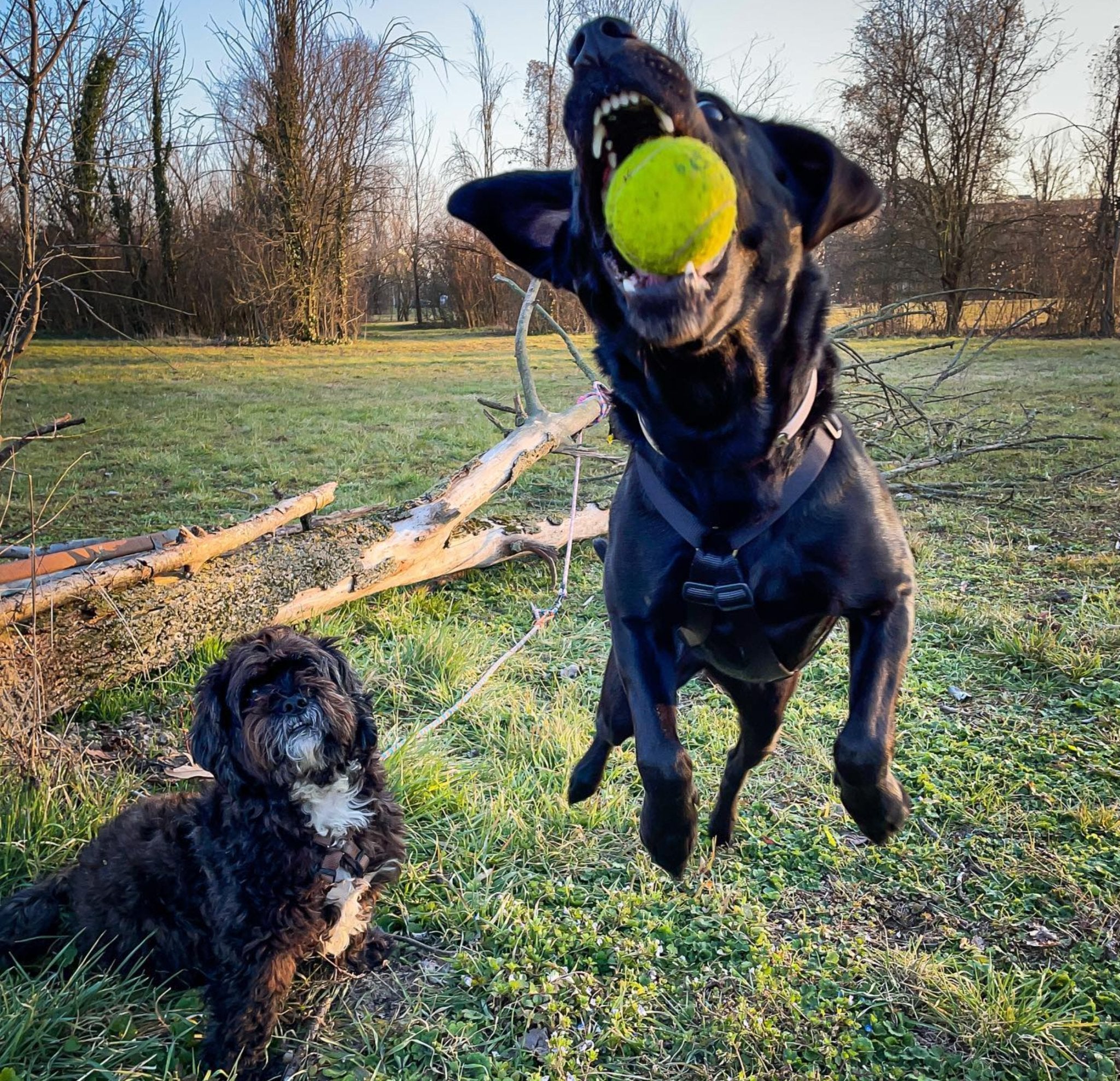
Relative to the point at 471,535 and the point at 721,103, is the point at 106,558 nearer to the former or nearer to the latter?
the point at 471,535

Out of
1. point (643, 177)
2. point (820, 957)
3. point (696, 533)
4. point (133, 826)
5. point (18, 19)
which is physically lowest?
point (820, 957)

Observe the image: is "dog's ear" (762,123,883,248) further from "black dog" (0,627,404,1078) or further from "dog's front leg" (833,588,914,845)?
"black dog" (0,627,404,1078)

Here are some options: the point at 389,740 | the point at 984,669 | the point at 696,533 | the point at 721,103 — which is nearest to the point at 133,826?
the point at 389,740

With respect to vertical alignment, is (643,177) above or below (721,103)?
below

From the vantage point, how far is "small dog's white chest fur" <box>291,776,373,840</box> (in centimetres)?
260

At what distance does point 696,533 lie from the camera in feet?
6.06

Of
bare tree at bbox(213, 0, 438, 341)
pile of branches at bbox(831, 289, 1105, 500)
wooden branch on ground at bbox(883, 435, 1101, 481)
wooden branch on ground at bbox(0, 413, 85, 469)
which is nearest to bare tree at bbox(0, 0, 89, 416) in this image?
wooden branch on ground at bbox(0, 413, 85, 469)

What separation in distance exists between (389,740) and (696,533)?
2.42 metres

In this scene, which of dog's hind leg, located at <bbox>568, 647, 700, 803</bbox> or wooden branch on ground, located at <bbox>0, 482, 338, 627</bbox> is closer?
dog's hind leg, located at <bbox>568, 647, 700, 803</bbox>

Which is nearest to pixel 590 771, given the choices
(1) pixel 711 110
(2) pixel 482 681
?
(2) pixel 482 681

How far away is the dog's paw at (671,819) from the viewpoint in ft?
5.85

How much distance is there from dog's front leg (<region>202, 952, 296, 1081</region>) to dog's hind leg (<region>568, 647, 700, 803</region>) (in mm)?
1043

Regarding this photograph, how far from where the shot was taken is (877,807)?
175cm

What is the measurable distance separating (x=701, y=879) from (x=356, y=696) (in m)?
1.43
